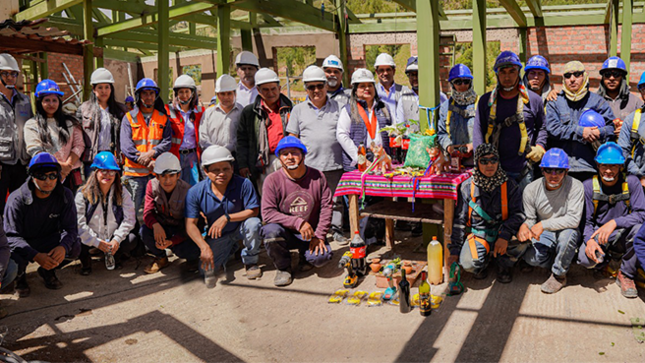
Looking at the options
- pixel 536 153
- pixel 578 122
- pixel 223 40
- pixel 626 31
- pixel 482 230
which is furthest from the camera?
pixel 626 31

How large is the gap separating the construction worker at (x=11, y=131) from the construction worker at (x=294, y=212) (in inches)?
102

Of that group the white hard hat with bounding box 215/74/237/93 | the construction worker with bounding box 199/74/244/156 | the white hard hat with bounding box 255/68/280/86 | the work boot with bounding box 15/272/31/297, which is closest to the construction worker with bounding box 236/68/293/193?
the white hard hat with bounding box 255/68/280/86

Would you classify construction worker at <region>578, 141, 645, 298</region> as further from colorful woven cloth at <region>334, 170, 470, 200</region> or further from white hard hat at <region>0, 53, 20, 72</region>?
white hard hat at <region>0, 53, 20, 72</region>

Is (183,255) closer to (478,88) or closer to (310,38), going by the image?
(478,88)

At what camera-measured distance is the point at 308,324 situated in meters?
4.12

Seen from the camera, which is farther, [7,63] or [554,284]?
[7,63]

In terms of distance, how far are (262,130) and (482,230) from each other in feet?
8.37

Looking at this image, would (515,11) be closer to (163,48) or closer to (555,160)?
(163,48)

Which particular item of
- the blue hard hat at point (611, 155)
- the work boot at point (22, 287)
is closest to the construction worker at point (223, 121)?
the work boot at point (22, 287)

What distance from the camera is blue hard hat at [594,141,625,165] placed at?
4414mm

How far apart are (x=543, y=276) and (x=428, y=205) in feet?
4.32

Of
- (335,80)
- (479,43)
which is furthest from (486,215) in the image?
(479,43)

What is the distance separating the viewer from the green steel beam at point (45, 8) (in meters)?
10.4

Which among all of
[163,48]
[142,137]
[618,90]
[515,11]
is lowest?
[142,137]
